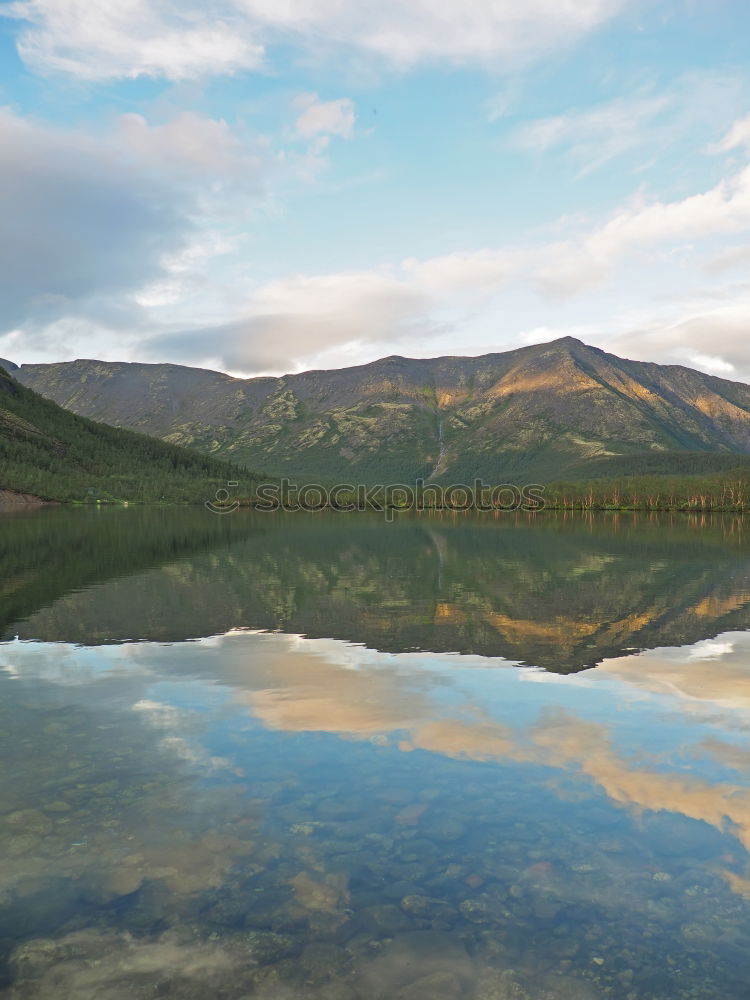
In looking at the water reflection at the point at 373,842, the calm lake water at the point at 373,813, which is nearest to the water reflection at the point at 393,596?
the calm lake water at the point at 373,813

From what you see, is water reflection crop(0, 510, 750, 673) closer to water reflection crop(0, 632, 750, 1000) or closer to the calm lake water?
the calm lake water

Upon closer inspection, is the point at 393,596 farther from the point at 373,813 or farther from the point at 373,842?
the point at 373,842

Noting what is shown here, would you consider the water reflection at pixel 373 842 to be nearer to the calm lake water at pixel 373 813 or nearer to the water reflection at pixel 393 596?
the calm lake water at pixel 373 813

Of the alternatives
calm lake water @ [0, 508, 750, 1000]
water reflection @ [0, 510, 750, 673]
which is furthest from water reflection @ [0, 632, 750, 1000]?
water reflection @ [0, 510, 750, 673]

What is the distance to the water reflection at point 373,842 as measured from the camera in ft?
34.6

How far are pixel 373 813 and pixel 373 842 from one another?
127 cm

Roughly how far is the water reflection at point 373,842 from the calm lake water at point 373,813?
6 cm

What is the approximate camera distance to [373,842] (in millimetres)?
14195

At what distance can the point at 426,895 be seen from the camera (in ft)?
40.5

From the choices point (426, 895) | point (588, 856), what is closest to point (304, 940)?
point (426, 895)

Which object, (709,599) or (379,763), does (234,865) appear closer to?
(379,763)

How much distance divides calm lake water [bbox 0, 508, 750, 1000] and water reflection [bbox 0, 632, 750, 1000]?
0.18ft

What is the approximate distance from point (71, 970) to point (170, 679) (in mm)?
17321

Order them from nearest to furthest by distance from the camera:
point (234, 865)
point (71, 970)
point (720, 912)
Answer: point (71, 970)
point (720, 912)
point (234, 865)
